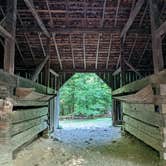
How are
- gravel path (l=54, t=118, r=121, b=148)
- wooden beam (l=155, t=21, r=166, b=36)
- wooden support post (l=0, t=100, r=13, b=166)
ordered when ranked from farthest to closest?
1. gravel path (l=54, t=118, r=121, b=148)
2. wooden beam (l=155, t=21, r=166, b=36)
3. wooden support post (l=0, t=100, r=13, b=166)

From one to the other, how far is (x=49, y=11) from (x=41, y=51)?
2.75m

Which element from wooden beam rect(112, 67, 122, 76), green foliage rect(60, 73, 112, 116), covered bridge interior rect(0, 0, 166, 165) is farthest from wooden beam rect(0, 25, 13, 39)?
green foliage rect(60, 73, 112, 116)

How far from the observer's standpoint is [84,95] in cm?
2033

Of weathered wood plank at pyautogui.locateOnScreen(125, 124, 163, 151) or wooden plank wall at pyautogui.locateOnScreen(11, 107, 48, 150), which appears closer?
weathered wood plank at pyautogui.locateOnScreen(125, 124, 163, 151)

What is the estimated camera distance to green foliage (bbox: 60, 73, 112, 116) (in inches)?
797

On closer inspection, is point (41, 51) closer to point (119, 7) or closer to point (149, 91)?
point (119, 7)

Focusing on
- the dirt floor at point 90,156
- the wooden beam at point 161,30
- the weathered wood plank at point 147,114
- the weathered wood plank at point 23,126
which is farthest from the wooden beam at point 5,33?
the weathered wood plank at point 147,114

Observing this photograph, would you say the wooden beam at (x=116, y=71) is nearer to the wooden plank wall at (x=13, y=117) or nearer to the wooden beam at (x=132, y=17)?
the wooden beam at (x=132, y=17)

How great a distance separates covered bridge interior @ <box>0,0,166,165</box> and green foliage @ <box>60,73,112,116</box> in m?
8.50

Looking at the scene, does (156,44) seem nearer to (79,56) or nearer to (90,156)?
(90,156)

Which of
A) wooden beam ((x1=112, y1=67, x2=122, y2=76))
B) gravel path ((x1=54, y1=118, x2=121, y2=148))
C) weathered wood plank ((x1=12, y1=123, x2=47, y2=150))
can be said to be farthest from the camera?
wooden beam ((x1=112, y1=67, x2=122, y2=76))

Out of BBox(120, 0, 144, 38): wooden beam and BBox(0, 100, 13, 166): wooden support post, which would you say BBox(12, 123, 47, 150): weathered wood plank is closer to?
BBox(0, 100, 13, 166): wooden support post

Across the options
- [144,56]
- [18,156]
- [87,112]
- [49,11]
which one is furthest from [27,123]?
[87,112]

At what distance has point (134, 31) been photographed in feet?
25.3
